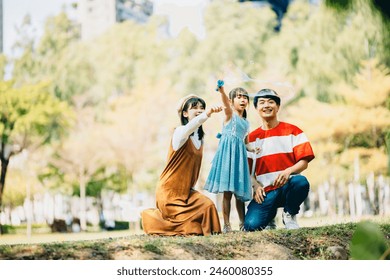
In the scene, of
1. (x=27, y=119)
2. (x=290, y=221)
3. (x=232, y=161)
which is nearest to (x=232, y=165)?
(x=232, y=161)

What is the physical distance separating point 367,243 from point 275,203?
9.63ft

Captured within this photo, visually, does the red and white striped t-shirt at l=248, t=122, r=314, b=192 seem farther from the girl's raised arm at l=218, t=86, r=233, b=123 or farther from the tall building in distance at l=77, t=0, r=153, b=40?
the tall building in distance at l=77, t=0, r=153, b=40

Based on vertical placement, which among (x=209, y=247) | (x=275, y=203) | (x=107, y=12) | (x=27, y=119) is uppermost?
(x=107, y=12)

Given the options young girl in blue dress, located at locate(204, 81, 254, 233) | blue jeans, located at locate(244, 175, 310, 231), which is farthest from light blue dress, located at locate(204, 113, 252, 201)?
blue jeans, located at locate(244, 175, 310, 231)

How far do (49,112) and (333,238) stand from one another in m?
3.82

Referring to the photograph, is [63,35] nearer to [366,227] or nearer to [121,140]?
[121,140]

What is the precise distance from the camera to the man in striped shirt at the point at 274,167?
377 centimetres

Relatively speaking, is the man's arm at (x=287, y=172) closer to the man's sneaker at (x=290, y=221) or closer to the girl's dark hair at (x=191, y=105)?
the man's sneaker at (x=290, y=221)

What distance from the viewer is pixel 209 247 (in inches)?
133

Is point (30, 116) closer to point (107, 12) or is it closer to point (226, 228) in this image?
point (107, 12)

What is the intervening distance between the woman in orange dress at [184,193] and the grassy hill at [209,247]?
0.12m

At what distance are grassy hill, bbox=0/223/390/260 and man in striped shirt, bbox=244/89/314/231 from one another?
0.21 metres

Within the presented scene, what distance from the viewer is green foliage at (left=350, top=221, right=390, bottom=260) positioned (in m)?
0.88

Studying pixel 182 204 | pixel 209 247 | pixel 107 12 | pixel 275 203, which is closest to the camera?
pixel 209 247
